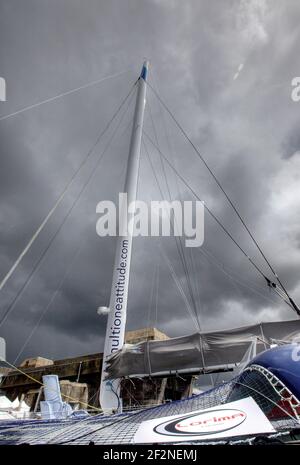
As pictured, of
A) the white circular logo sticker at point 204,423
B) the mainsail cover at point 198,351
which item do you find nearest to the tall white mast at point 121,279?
the mainsail cover at point 198,351

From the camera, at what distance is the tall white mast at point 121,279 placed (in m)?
10.9

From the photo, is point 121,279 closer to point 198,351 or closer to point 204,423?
point 198,351

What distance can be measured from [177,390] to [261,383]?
524 inches

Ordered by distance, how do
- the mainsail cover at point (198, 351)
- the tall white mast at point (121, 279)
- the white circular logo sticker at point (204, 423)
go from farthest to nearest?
the tall white mast at point (121, 279)
the mainsail cover at point (198, 351)
the white circular logo sticker at point (204, 423)

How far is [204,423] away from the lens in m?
3.54

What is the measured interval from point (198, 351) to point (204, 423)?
6607 mm

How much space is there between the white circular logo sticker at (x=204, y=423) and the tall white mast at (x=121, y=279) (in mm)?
6206

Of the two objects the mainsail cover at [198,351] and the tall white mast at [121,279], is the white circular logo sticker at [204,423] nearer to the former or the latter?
the mainsail cover at [198,351]

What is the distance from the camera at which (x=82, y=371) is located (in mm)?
20062

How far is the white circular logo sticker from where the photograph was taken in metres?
3.38

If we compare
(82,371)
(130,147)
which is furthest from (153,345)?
(82,371)

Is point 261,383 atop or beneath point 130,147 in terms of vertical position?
beneath

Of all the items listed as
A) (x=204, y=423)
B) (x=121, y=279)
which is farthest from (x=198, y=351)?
(x=204, y=423)
